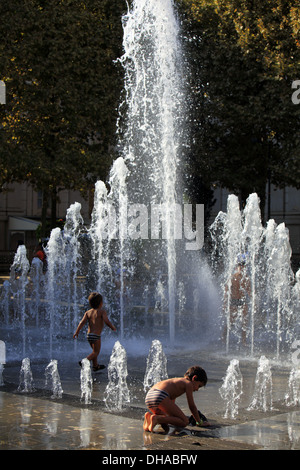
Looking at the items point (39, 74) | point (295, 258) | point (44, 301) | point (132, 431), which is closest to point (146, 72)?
point (39, 74)

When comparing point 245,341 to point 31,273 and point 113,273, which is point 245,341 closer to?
point 113,273

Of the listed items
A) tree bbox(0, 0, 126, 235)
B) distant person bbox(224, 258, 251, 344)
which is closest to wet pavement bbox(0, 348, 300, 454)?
distant person bbox(224, 258, 251, 344)

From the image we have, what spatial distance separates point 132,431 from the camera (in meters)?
6.09

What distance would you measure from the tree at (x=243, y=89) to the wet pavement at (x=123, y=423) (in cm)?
1507

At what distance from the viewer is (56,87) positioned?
2306 centimetres

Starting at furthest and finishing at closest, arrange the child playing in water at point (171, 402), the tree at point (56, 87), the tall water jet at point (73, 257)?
the tree at point (56, 87) → the tall water jet at point (73, 257) → the child playing in water at point (171, 402)

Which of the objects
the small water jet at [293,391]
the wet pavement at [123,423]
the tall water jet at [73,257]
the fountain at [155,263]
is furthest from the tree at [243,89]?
the wet pavement at [123,423]

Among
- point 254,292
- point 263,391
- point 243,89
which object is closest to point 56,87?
point 243,89

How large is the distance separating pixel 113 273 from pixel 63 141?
7250mm

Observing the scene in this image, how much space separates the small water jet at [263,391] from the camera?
23.8 ft

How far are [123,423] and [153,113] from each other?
13.7 metres

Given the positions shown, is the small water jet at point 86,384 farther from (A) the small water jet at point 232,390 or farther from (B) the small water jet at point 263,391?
(B) the small water jet at point 263,391

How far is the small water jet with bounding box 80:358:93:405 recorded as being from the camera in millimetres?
7530

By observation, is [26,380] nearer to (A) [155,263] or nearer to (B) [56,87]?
(A) [155,263]
